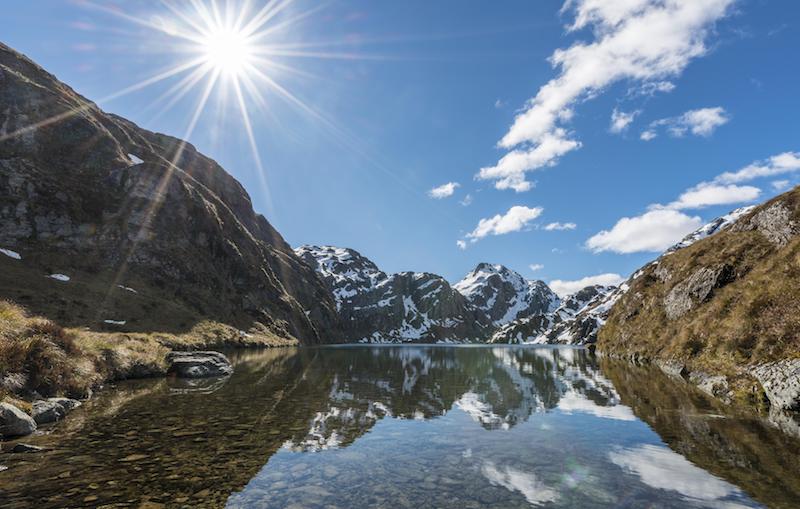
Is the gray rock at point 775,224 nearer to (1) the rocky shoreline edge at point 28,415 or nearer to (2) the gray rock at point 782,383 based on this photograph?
(2) the gray rock at point 782,383

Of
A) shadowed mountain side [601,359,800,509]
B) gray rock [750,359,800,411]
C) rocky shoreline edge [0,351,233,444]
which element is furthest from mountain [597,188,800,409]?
rocky shoreline edge [0,351,233,444]

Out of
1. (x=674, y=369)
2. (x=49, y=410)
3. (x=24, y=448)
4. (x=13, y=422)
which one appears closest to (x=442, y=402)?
(x=49, y=410)

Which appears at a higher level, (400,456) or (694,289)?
(694,289)

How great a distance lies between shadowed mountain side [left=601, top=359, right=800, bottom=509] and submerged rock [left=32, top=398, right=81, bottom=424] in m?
29.3

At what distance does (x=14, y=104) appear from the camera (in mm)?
117938

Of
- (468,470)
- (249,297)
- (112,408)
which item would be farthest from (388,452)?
(249,297)

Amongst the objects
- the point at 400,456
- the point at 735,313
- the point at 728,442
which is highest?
the point at 735,313

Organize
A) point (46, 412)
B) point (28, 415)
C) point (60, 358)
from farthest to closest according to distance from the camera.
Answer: point (60, 358) → point (46, 412) → point (28, 415)

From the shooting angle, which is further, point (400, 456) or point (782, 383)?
point (782, 383)

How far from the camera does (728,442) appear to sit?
56.9ft

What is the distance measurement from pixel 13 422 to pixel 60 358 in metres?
10.6

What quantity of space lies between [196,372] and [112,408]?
66.6ft

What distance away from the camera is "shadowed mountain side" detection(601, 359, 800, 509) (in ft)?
41.4

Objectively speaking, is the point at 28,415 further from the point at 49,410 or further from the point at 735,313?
the point at 735,313
